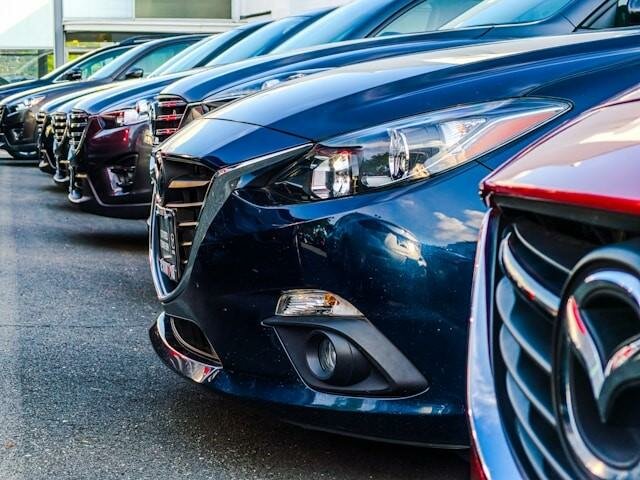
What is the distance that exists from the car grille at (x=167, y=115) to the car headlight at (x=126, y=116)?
78cm

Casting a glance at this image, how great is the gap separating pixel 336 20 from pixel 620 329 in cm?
639

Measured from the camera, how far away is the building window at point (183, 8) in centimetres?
2827

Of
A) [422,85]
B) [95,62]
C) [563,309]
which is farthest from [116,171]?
[95,62]

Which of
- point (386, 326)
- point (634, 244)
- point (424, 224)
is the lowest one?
point (386, 326)

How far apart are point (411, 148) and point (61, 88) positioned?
36.3ft

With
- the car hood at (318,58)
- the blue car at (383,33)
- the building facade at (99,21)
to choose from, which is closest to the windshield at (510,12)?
the blue car at (383,33)

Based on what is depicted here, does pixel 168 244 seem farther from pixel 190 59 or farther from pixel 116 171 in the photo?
pixel 190 59

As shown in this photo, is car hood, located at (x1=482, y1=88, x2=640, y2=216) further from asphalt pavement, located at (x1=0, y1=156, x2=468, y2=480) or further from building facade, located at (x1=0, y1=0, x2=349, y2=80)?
building facade, located at (x1=0, y1=0, x2=349, y2=80)

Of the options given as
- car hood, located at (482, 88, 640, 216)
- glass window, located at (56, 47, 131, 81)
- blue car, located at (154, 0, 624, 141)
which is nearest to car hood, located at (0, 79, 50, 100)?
glass window, located at (56, 47, 131, 81)

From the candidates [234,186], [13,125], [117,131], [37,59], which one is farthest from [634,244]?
[37,59]

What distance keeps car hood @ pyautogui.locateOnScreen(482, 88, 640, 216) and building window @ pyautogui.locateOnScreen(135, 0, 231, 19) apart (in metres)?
27.0

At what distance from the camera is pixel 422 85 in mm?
3236

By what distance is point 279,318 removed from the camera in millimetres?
3021

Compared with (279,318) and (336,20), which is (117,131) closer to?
(336,20)
